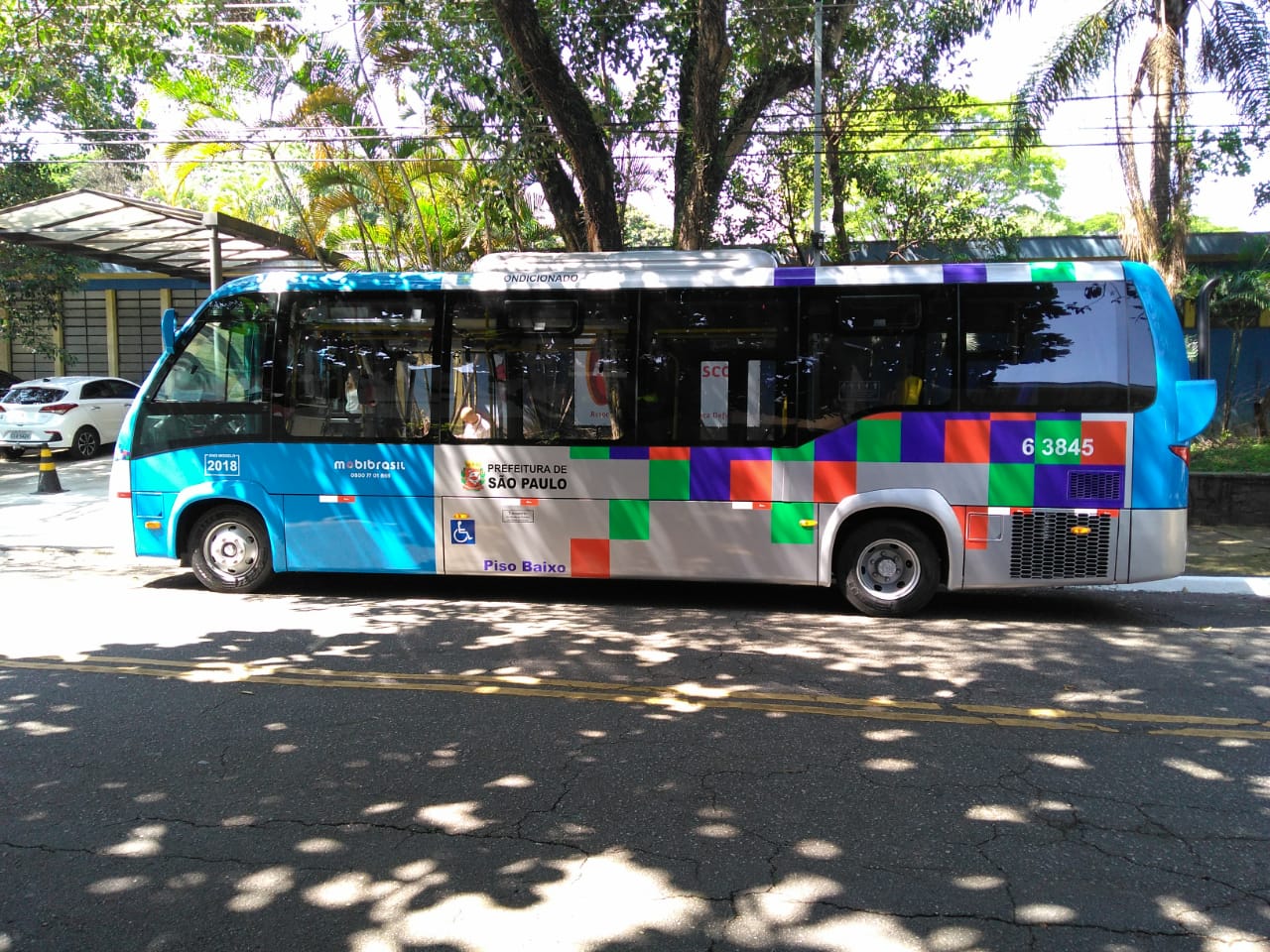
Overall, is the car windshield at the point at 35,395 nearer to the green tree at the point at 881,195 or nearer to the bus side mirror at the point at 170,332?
the bus side mirror at the point at 170,332

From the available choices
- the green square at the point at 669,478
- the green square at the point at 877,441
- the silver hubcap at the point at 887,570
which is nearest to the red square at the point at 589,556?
the green square at the point at 669,478

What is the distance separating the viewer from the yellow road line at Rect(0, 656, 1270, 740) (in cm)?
496

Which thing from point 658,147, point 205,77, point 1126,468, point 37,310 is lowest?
point 1126,468

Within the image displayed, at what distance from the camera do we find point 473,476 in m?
7.93

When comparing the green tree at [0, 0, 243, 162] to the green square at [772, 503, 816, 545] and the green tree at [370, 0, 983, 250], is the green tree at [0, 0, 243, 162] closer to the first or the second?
the green tree at [370, 0, 983, 250]

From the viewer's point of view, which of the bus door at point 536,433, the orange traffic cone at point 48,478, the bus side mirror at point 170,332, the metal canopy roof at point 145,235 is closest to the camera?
the bus door at point 536,433

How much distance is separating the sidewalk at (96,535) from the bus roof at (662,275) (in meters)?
3.56

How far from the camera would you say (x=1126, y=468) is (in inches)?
279

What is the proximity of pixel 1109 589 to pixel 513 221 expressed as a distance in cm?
956

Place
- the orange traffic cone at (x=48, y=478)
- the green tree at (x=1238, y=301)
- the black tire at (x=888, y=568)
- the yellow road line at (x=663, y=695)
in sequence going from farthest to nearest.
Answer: the green tree at (x=1238, y=301), the orange traffic cone at (x=48, y=478), the black tire at (x=888, y=568), the yellow road line at (x=663, y=695)

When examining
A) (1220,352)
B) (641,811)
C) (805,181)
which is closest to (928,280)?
(641,811)

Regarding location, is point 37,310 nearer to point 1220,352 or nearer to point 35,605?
point 35,605

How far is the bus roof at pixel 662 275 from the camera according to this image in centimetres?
721

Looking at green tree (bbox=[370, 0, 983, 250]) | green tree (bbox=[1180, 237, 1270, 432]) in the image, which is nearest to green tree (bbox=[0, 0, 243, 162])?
green tree (bbox=[370, 0, 983, 250])
